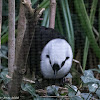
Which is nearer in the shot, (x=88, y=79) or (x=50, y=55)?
(x=88, y=79)

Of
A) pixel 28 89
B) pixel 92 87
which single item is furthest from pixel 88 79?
pixel 28 89

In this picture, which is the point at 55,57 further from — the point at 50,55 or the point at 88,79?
the point at 88,79

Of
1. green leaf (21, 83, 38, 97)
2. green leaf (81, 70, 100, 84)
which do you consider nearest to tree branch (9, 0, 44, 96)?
green leaf (21, 83, 38, 97)

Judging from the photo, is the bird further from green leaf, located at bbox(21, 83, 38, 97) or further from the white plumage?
green leaf, located at bbox(21, 83, 38, 97)

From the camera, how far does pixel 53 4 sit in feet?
5.04

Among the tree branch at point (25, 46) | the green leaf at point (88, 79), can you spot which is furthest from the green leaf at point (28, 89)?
the green leaf at point (88, 79)

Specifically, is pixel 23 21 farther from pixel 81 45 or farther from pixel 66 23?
pixel 81 45

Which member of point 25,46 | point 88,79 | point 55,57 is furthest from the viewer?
point 55,57

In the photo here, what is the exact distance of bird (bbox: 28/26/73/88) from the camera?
4.37 ft

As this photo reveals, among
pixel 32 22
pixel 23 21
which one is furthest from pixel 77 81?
pixel 32 22

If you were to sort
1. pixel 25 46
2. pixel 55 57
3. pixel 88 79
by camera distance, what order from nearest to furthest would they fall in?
1. pixel 25 46
2. pixel 88 79
3. pixel 55 57

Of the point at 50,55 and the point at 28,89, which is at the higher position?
the point at 50,55

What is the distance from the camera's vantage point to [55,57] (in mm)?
1299

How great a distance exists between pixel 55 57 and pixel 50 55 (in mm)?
53
